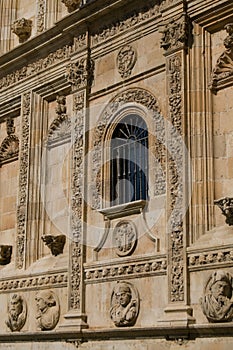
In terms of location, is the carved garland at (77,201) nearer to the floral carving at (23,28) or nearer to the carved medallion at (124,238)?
the carved medallion at (124,238)

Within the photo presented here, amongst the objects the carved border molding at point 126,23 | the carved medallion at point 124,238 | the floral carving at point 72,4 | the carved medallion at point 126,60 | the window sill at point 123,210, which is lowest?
the carved medallion at point 124,238

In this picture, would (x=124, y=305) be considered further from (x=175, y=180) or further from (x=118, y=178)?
(x=118, y=178)

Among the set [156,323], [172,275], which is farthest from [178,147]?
[156,323]

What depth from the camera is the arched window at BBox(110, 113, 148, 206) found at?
1418 cm

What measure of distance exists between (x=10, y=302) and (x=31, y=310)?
0.73m

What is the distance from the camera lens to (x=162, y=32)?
546 inches

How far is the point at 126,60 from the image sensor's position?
1477cm

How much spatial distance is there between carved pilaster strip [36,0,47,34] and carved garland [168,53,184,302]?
530 cm

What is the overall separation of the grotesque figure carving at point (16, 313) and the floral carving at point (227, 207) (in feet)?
19.5

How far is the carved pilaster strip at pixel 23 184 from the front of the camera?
55.3 ft

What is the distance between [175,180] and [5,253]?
5.88 m

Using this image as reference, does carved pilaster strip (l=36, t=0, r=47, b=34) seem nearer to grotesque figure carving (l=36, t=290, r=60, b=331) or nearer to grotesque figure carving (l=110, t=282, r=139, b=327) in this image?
grotesque figure carving (l=36, t=290, r=60, b=331)

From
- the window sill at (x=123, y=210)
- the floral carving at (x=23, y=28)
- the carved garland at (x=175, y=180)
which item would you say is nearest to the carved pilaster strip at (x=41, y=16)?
the floral carving at (x=23, y=28)

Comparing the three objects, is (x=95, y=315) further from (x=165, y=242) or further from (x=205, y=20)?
(x=205, y=20)
